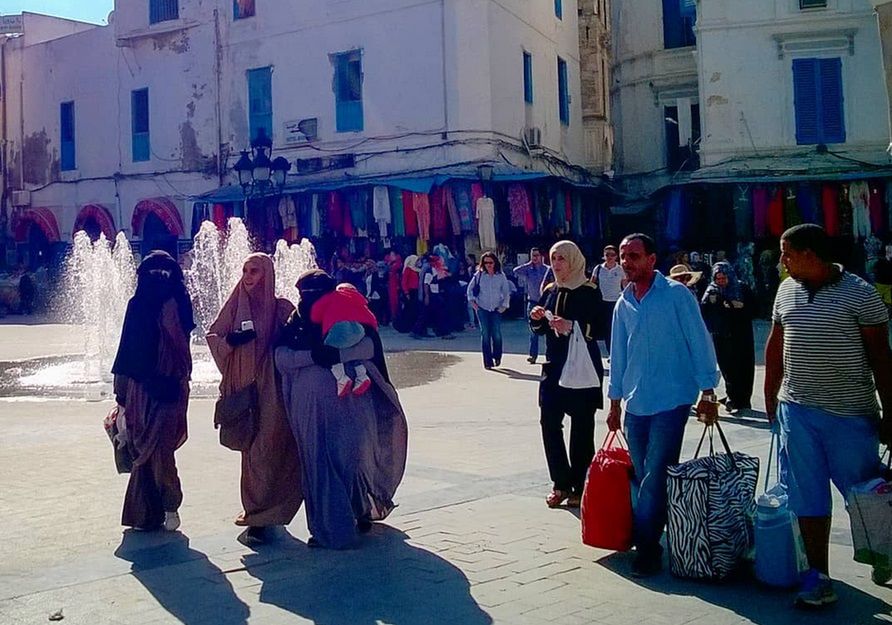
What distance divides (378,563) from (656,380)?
70.7 inches

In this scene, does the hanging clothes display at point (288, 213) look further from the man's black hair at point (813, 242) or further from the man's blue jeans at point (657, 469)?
the man's black hair at point (813, 242)

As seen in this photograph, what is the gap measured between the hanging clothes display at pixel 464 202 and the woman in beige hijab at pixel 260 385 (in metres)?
17.0

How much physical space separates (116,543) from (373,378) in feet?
6.00

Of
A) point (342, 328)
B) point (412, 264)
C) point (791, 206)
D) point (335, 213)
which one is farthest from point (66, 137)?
point (342, 328)

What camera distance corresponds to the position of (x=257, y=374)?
19.8 feet

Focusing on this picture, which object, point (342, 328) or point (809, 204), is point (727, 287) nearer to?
point (342, 328)

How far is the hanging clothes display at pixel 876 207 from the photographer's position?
2197 cm

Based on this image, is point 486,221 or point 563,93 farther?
point 563,93

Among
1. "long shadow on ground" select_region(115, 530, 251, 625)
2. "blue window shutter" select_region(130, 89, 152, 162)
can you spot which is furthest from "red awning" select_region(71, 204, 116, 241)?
"long shadow on ground" select_region(115, 530, 251, 625)

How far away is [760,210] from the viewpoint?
22.8m

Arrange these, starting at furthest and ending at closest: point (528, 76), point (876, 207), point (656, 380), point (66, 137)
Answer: point (66, 137) → point (528, 76) → point (876, 207) → point (656, 380)

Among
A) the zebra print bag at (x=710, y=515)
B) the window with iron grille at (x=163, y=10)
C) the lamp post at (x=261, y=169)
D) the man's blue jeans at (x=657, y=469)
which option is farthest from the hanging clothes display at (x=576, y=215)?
the zebra print bag at (x=710, y=515)

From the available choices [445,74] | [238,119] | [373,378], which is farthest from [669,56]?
[373,378]

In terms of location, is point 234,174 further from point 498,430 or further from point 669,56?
point 498,430
